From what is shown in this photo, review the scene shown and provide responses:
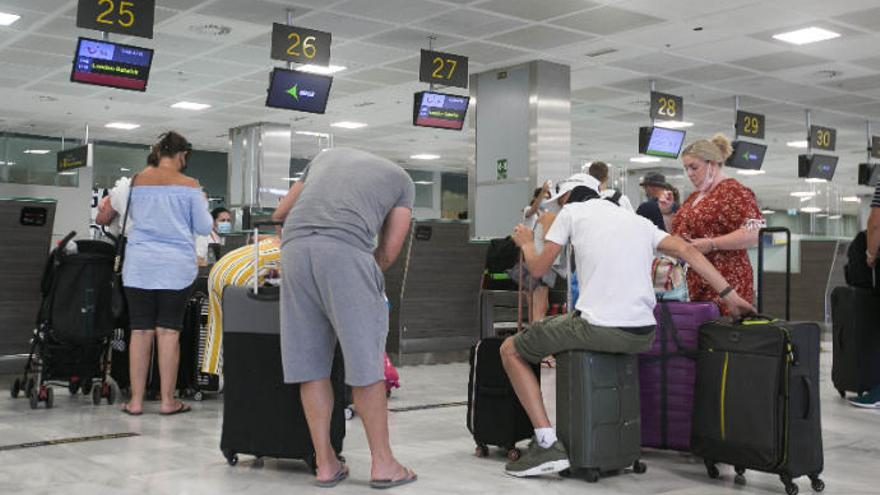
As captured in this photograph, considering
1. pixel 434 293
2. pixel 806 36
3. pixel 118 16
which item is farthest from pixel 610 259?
pixel 806 36

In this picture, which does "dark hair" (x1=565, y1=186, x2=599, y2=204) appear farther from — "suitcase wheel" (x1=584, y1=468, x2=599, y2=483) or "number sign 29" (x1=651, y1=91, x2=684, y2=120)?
"number sign 29" (x1=651, y1=91, x2=684, y2=120)

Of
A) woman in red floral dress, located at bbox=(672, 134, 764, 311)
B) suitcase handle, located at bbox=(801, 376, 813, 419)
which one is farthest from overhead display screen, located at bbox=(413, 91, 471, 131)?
suitcase handle, located at bbox=(801, 376, 813, 419)

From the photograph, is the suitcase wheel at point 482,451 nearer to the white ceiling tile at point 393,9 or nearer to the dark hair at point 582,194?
the dark hair at point 582,194

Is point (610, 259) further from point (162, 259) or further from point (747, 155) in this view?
point (747, 155)

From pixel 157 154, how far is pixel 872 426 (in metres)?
4.30

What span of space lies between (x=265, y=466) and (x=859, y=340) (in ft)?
14.0

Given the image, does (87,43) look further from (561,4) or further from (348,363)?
(348,363)

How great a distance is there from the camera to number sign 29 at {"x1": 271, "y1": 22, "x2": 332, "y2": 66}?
9289 millimetres

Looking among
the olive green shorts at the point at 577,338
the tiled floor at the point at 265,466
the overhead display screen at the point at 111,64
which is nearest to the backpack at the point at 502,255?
the tiled floor at the point at 265,466

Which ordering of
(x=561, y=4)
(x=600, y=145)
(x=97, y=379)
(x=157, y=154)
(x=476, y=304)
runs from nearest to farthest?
(x=157, y=154), (x=97, y=379), (x=476, y=304), (x=561, y=4), (x=600, y=145)

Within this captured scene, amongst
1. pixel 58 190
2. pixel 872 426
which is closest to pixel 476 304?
pixel 872 426

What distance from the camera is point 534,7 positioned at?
9.29 m

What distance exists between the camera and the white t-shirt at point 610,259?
3758 millimetres

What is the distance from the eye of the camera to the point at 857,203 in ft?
108
